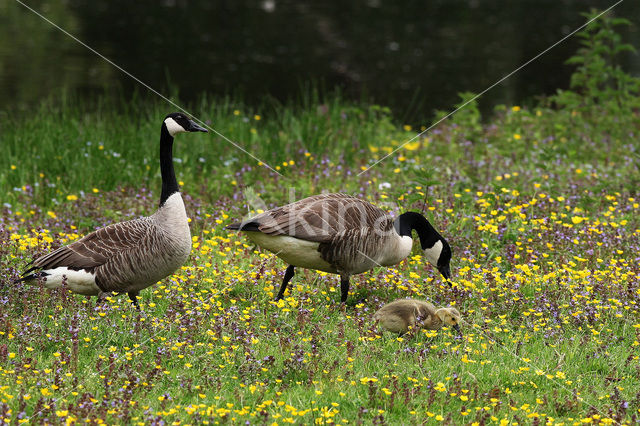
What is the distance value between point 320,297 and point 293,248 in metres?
0.83

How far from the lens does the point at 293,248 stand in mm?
6730

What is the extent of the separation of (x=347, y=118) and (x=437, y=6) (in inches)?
622

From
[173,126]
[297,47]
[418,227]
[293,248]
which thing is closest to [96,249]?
[173,126]

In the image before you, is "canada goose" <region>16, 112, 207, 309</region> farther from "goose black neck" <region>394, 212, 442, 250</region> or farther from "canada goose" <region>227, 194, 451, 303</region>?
"goose black neck" <region>394, 212, 442, 250</region>

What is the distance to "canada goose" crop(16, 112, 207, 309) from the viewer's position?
6.32 meters

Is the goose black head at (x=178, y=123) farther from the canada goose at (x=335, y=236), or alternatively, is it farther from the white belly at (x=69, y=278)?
the white belly at (x=69, y=278)

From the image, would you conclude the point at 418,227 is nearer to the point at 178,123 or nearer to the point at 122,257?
the point at 178,123

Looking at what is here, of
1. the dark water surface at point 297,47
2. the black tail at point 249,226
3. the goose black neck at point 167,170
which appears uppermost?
the goose black neck at point 167,170

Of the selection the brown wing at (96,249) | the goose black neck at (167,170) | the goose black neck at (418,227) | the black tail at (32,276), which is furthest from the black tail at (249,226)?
the black tail at (32,276)

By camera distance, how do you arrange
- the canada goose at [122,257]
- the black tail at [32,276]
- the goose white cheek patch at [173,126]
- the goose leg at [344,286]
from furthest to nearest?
the goose leg at [344,286]
the goose white cheek patch at [173,126]
the canada goose at [122,257]
the black tail at [32,276]

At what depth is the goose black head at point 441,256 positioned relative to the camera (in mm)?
7348

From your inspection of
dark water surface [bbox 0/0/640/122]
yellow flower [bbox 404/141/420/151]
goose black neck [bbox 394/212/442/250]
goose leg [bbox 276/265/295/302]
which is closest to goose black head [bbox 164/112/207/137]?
goose leg [bbox 276/265/295/302]

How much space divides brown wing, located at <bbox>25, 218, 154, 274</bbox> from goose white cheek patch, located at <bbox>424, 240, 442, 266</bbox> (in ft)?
8.40

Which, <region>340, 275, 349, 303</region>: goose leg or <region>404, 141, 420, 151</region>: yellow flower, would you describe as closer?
<region>340, 275, 349, 303</region>: goose leg
